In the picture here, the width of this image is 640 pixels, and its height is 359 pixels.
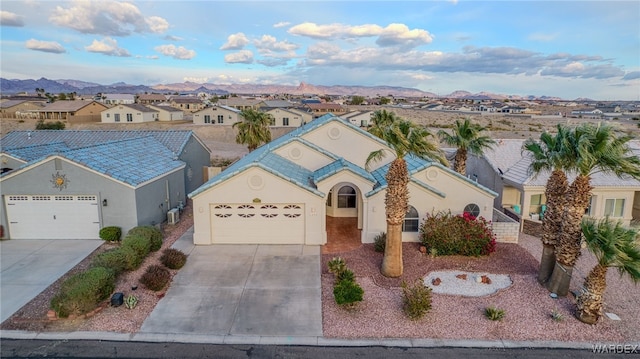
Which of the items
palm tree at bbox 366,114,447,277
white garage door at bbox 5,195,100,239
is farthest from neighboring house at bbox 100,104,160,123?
palm tree at bbox 366,114,447,277

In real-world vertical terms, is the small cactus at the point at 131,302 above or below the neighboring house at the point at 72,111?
below

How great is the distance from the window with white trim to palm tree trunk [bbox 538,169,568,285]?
933 centimetres

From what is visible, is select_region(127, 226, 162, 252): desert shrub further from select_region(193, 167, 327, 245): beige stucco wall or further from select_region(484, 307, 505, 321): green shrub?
select_region(484, 307, 505, 321): green shrub

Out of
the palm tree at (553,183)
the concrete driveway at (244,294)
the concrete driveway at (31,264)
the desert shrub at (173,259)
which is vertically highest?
the palm tree at (553,183)

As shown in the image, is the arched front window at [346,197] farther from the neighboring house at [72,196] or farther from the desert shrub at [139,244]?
the desert shrub at [139,244]

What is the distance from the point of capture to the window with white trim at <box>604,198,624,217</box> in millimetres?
20219

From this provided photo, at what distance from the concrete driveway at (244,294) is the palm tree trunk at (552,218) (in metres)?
7.93

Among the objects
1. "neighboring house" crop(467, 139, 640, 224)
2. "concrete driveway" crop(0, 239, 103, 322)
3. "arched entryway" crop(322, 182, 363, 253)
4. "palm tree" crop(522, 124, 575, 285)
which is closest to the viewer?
"palm tree" crop(522, 124, 575, 285)

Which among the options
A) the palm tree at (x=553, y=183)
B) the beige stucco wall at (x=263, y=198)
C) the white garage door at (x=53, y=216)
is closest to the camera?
the palm tree at (x=553, y=183)

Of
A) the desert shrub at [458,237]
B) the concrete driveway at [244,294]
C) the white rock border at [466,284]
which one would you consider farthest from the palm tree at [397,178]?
the concrete driveway at [244,294]

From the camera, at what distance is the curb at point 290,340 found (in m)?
10.7

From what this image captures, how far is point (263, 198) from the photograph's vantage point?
57.9 ft

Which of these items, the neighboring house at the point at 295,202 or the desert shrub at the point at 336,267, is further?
the neighboring house at the point at 295,202

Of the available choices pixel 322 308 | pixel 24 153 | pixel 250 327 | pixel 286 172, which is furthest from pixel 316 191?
pixel 24 153
